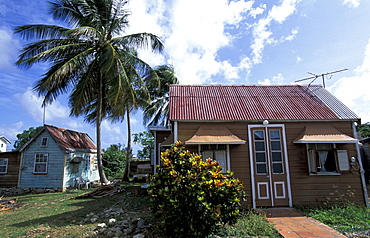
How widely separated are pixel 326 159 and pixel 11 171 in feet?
58.7

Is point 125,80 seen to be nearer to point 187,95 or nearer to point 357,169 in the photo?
point 187,95

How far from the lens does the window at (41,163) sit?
14.5m

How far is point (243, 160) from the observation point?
7.95 meters

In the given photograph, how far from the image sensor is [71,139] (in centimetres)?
1655

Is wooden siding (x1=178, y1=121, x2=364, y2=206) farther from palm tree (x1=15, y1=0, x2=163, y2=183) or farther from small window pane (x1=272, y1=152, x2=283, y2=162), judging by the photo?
palm tree (x1=15, y1=0, x2=163, y2=183)

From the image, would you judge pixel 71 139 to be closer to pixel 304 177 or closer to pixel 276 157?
pixel 276 157

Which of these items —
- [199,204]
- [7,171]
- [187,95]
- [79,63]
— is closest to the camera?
[199,204]

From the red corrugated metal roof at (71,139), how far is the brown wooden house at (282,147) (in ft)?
33.6

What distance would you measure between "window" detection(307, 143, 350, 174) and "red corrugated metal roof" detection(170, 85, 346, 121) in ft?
3.62

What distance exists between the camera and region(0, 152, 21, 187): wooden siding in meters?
14.4

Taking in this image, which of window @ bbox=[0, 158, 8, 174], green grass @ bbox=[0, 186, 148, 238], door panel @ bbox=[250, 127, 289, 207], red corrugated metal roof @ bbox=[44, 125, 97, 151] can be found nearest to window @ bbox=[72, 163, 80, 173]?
red corrugated metal roof @ bbox=[44, 125, 97, 151]

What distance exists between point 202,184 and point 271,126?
456cm

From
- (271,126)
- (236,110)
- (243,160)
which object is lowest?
(243,160)

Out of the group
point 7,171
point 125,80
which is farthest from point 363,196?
point 7,171
